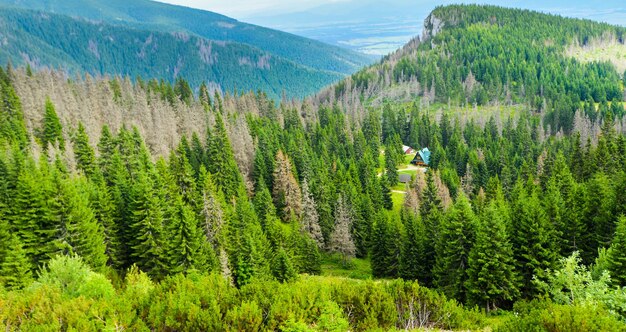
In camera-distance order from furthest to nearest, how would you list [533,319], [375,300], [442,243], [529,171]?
[529,171]
[442,243]
[375,300]
[533,319]

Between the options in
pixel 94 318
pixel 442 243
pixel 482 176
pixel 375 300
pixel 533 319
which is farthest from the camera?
pixel 482 176

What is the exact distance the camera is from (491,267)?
3806cm

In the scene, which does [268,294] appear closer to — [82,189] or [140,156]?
[82,189]

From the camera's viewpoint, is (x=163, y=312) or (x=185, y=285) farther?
(x=185, y=285)

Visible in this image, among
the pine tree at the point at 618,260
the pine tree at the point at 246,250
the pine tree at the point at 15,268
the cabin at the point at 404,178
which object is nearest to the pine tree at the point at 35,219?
the pine tree at the point at 15,268

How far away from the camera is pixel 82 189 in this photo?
150 feet

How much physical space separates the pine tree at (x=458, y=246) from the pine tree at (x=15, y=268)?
119 ft

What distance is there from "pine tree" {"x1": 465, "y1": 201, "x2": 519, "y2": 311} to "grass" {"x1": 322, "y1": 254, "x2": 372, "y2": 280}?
66.7 ft

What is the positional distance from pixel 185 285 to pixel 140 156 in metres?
45.9

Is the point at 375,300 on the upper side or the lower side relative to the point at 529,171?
upper

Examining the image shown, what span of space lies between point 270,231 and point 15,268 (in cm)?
3001

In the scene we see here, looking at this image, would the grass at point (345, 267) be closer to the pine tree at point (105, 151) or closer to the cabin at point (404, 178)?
the pine tree at point (105, 151)

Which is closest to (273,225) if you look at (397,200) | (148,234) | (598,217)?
(148,234)

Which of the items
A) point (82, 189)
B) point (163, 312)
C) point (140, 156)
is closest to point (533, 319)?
point (163, 312)
